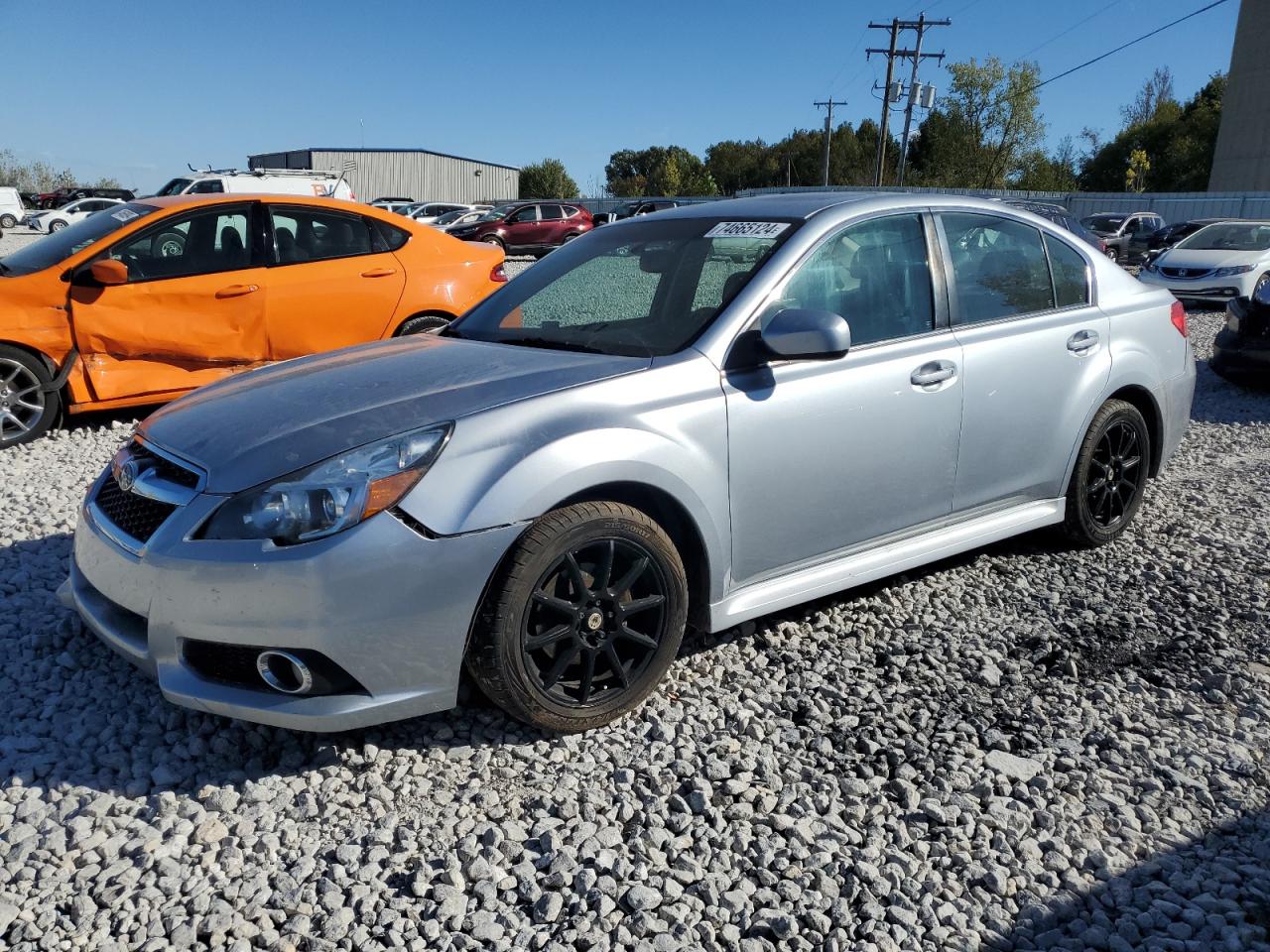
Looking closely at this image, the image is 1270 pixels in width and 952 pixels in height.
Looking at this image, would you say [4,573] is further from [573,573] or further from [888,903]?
[888,903]

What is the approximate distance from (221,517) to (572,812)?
1.26 meters

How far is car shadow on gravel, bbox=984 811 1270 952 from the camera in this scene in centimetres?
228

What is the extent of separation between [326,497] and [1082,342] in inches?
129

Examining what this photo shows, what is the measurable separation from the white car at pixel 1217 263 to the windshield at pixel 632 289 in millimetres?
13592

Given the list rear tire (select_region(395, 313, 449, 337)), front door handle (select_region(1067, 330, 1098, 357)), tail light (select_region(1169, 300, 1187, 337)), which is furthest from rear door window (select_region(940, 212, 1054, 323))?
rear tire (select_region(395, 313, 449, 337))

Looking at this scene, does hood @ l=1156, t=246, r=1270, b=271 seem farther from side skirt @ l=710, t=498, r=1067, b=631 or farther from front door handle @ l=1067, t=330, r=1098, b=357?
side skirt @ l=710, t=498, r=1067, b=631

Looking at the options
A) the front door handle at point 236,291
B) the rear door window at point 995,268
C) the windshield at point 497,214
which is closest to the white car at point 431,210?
the windshield at point 497,214

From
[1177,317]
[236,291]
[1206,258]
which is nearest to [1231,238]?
[1206,258]

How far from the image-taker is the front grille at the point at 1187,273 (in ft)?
50.9

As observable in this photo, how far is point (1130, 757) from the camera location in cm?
303

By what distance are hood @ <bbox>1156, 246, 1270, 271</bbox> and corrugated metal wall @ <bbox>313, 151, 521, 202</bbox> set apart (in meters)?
53.7

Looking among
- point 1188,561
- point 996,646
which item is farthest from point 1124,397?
point 996,646

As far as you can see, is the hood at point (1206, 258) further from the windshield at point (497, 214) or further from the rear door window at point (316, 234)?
the windshield at point (497, 214)

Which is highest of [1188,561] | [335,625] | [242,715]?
[335,625]
